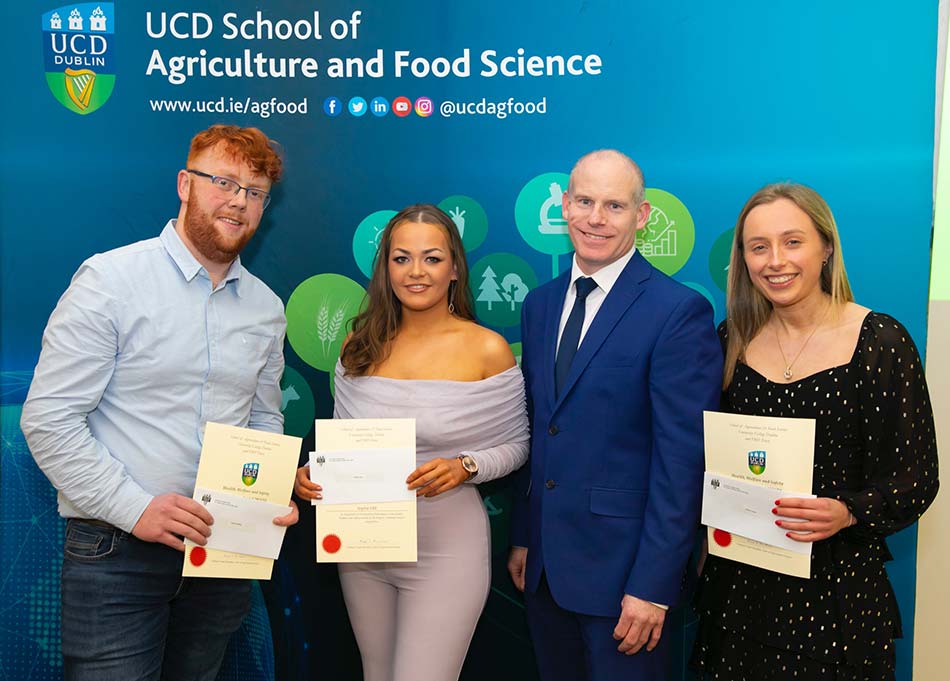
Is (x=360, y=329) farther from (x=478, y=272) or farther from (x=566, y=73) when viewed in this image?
(x=566, y=73)

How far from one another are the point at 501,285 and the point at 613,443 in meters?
1.05

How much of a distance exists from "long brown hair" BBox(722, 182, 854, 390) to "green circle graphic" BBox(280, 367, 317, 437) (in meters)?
1.71

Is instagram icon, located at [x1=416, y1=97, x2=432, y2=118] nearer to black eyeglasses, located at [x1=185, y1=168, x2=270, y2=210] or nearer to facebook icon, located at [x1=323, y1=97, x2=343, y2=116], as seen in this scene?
facebook icon, located at [x1=323, y1=97, x2=343, y2=116]

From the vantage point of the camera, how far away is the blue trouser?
2305mm

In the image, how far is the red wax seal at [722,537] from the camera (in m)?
2.17

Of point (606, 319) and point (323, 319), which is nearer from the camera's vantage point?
point (606, 319)

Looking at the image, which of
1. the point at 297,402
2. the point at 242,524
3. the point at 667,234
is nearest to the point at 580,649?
the point at 242,524

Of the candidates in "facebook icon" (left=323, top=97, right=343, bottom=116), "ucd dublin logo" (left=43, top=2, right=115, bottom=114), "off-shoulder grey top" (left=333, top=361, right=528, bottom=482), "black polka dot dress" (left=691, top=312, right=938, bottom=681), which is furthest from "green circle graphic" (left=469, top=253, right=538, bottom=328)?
"ucd dublin logo" (left=43, top=2, right=115, bottom=114)

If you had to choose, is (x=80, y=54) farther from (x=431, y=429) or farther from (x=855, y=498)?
(x=855, y=498)

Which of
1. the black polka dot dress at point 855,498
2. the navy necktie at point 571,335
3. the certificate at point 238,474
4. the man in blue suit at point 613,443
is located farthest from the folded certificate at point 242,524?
the black polka dot dress at point 855,498

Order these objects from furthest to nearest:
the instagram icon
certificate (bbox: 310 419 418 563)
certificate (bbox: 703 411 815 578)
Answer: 1. the instagram icon
2. certificate (bbox: 310 419 418 563)
3. certificate (bbox: 703 411 815 578)

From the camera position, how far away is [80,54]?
3084mm

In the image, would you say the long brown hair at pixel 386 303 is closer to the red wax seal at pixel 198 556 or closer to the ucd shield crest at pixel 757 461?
the red wax seal at pixel 198 556

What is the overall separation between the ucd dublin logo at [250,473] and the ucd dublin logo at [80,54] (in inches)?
71.9
